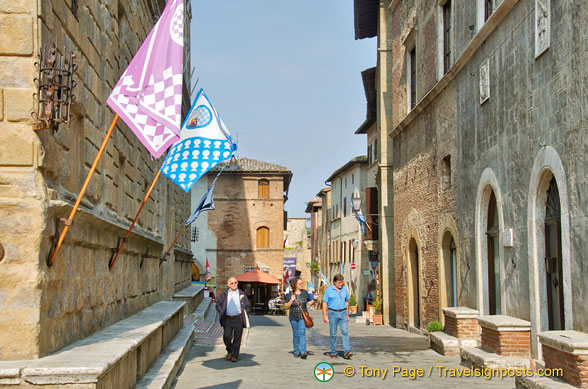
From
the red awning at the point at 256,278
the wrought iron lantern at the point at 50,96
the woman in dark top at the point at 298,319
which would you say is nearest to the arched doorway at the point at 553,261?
the woman in dark top at the point at 298,319

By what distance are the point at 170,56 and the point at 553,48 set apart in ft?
19.6

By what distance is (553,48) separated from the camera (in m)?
10.6

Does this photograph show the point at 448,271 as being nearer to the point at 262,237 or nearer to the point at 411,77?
the point at 411,77

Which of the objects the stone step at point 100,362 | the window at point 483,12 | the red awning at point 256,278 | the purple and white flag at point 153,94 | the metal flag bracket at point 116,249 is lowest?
the stone step at point 100,362

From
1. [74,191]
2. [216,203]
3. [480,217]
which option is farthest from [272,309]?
[74,191]

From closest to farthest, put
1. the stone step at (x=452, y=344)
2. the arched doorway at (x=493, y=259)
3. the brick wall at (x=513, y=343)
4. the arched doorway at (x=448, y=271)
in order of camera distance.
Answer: the brick wall at (x=513, y=343) → the stone step at (x=452, y=344) → the arched doorway at (x=493, y=259) → the arched doorway at (x=448, y=271)

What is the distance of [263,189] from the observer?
5025 cm

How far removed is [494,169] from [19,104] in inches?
391

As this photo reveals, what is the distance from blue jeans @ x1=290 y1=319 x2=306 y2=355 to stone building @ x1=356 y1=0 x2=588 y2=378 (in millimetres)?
3123

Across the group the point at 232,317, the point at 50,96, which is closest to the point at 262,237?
the point at 232,317

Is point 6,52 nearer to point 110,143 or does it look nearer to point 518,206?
point 110,143

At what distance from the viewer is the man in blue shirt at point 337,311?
13523 mm

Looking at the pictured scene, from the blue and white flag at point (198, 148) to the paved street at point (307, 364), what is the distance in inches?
123

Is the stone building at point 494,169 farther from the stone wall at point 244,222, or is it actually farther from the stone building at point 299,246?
the stone building at point 299,246
